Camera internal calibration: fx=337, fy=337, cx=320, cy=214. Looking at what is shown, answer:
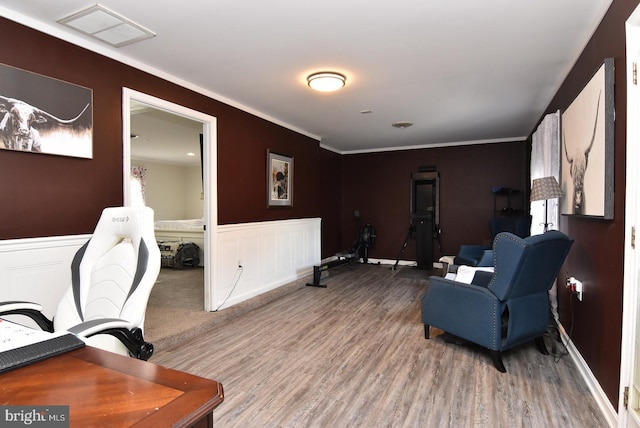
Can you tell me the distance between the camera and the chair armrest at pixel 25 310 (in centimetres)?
151

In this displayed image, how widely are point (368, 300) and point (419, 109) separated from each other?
8.37ft

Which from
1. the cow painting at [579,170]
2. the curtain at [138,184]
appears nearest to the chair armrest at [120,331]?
the cow painting at [579,170]

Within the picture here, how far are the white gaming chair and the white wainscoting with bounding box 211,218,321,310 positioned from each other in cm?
199

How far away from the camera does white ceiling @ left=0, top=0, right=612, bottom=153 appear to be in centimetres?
214

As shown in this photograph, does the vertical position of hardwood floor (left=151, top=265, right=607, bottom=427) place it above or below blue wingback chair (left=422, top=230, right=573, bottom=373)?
below

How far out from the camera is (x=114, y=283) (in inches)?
65.9

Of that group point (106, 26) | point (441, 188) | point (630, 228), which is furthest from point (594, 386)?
point (441, 188)

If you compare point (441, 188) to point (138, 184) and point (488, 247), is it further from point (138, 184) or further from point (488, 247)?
point (138, 184)

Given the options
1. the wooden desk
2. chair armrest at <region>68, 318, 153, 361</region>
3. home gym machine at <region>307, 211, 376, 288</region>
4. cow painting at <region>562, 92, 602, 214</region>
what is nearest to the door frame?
cow painting at <region>562, 92, 602, 214</region>

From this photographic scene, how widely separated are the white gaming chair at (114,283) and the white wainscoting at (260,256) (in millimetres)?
1995

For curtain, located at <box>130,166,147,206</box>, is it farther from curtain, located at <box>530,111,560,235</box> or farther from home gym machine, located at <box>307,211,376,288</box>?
curtain, located at <box>530,111,560,235</box>

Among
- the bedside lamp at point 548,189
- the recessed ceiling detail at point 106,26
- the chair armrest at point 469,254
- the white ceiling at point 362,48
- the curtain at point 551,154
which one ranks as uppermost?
the white ceiling at point 362,48

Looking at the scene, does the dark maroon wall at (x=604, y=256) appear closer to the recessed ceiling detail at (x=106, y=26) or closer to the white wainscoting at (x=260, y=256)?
the recessed ceiling detail at (x=106, y=26)

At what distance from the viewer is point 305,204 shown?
5.70 m
